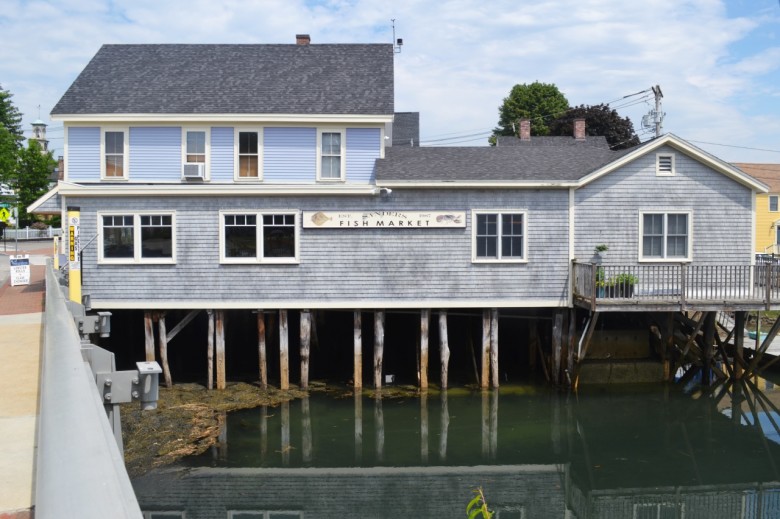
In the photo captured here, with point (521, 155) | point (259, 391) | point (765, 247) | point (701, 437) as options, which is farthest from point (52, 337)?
point (765, 247)

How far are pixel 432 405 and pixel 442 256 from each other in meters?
3.75

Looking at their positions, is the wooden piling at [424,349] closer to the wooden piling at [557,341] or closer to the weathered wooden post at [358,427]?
the weathered wooden post at [358,427]

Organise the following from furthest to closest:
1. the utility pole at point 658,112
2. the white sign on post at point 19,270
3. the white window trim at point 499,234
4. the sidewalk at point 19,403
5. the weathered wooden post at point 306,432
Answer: the utility pole at point 658,112 < the white sign on post at point 19,270 < the white window trim at point 499,234 < the weathered wooden post at point 306,432 < the sidewalk at point 19,403

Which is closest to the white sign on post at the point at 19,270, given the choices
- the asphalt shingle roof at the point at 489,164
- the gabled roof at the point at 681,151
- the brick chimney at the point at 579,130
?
the asphalt shingle roof at the point at 489,164

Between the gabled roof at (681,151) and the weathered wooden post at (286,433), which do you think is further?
the gabled roof at (681,151)

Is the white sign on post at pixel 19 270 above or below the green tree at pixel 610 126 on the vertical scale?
below

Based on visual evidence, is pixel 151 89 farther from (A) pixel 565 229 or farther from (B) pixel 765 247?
(B) pixel 765 247

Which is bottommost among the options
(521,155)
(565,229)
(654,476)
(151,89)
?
(654,476)

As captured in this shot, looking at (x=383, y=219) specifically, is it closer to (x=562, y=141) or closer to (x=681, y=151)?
(x=681, y=151)

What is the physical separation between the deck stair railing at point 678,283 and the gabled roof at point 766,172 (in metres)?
28.6

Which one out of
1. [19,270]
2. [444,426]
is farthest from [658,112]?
[19,270]

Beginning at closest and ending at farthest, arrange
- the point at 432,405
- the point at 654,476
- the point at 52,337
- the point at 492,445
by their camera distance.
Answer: the point at 52,337, the point at 654,476, the point at 492,445, the point at 432,405

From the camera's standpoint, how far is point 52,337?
7.38m

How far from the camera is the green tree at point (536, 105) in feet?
202
